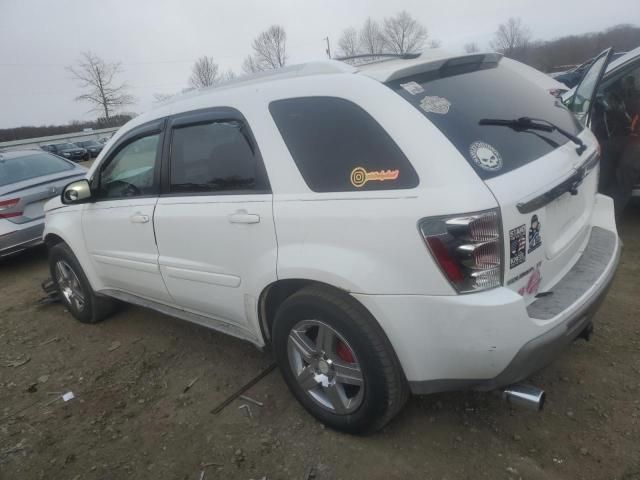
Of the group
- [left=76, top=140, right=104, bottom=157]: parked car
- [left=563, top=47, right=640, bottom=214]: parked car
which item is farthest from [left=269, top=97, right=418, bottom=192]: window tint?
[left=76, top=140, right=104, bottom=157]: parked car

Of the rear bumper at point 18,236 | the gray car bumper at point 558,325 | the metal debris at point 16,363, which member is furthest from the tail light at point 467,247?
the rear bumper at point 18,236

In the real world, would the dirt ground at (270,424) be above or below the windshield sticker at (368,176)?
below

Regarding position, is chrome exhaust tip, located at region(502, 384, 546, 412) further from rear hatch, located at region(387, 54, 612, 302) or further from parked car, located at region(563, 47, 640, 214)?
parked car, located at region(563, 47, 640, 214)

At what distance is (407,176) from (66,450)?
8.02 ft

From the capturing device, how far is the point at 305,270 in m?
2.24

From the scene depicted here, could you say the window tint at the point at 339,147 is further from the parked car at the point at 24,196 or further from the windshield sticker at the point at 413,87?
the parked car at the point at 24,196

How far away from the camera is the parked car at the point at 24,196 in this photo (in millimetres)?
5988

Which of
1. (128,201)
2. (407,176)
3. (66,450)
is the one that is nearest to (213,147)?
(128,201)

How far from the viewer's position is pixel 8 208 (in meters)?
6.00

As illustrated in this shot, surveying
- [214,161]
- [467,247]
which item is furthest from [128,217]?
[467,247]

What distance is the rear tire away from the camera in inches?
163

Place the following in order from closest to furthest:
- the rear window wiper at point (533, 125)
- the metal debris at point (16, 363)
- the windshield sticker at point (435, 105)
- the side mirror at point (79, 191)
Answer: the windshield sticker at point (435, 105) → the rear window wiper at point (533, 125) → the side mirror at point (79, 191) → the metal debris at point (16, 363)

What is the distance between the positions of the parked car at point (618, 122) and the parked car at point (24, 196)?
20.7 feet

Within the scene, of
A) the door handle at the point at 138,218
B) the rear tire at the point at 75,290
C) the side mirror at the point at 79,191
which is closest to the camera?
the door handle at the point at 138,218
